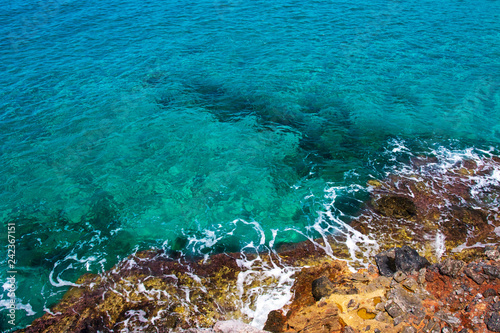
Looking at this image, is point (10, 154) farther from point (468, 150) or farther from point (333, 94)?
point (468, 150)

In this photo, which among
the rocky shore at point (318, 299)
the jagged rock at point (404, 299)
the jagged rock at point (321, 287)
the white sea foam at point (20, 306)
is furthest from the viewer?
the white sea foam at point (20, 306)

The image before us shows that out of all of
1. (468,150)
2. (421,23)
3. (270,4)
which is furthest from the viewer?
(270,4)

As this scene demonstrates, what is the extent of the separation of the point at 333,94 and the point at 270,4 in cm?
2061

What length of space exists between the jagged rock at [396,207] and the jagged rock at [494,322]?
19.5ft

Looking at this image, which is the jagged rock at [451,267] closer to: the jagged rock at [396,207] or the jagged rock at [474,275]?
the jagged rock at [474,275]

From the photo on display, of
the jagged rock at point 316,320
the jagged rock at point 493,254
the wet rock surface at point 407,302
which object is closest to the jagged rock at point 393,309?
the wet rock surface at point 407,302

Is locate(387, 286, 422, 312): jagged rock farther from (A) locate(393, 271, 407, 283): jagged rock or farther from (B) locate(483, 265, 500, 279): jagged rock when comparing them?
(B) locate(483, 265, 500, 279): jagged rock

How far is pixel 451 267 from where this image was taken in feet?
43.7

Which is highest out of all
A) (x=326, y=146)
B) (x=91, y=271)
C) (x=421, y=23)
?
(x=421, y=23)

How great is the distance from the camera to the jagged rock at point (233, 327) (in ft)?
38.7

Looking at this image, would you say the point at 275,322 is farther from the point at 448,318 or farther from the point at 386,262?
the point at 448,318

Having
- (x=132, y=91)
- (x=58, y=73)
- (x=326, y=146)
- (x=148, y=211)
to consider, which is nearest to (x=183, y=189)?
(x=148, y=211)

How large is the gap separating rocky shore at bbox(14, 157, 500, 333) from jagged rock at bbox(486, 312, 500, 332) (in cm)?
3

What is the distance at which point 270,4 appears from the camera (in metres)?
39.2
